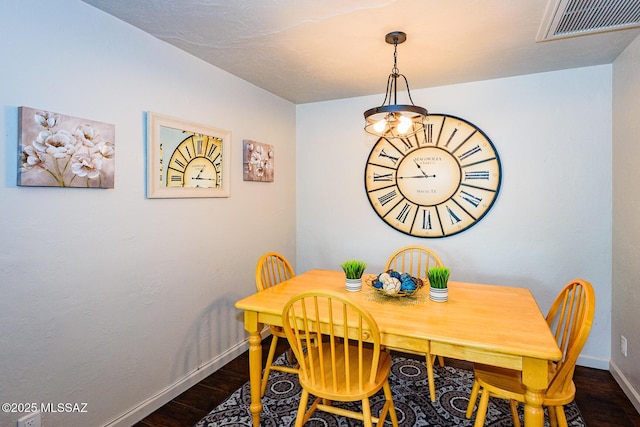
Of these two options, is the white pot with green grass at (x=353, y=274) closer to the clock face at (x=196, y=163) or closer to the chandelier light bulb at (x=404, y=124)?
the chandelier light bulb at (x=404, y=124)

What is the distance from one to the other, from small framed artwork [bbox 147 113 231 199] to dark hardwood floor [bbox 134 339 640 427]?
1.31 meters

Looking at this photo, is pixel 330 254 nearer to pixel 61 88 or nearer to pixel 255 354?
pixel 255 354

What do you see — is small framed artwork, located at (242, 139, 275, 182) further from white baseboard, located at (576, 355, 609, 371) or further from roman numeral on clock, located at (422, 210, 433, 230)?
white baseboard, located at (576, 355, 609, 371)

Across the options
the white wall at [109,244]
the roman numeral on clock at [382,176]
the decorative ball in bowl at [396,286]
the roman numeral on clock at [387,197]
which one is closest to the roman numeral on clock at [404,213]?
the roman numeral on clock at [387,197]

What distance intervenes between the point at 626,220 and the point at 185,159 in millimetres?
2910

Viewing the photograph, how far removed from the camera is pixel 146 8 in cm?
172

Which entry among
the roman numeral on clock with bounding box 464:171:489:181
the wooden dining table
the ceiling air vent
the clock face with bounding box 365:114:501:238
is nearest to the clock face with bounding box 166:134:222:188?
the wooden dining table

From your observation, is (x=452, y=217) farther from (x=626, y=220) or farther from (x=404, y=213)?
Answer: (x=626, y=220)

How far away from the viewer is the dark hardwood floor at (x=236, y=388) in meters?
1.98

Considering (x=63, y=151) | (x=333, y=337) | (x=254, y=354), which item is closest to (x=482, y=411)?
(x=333, y=337)

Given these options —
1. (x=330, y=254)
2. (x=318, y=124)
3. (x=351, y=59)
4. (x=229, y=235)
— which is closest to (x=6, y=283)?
(x=229, y=235)

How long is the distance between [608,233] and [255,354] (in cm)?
260

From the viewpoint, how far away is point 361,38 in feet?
6.64

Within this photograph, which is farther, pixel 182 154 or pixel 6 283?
pixel 182 154
